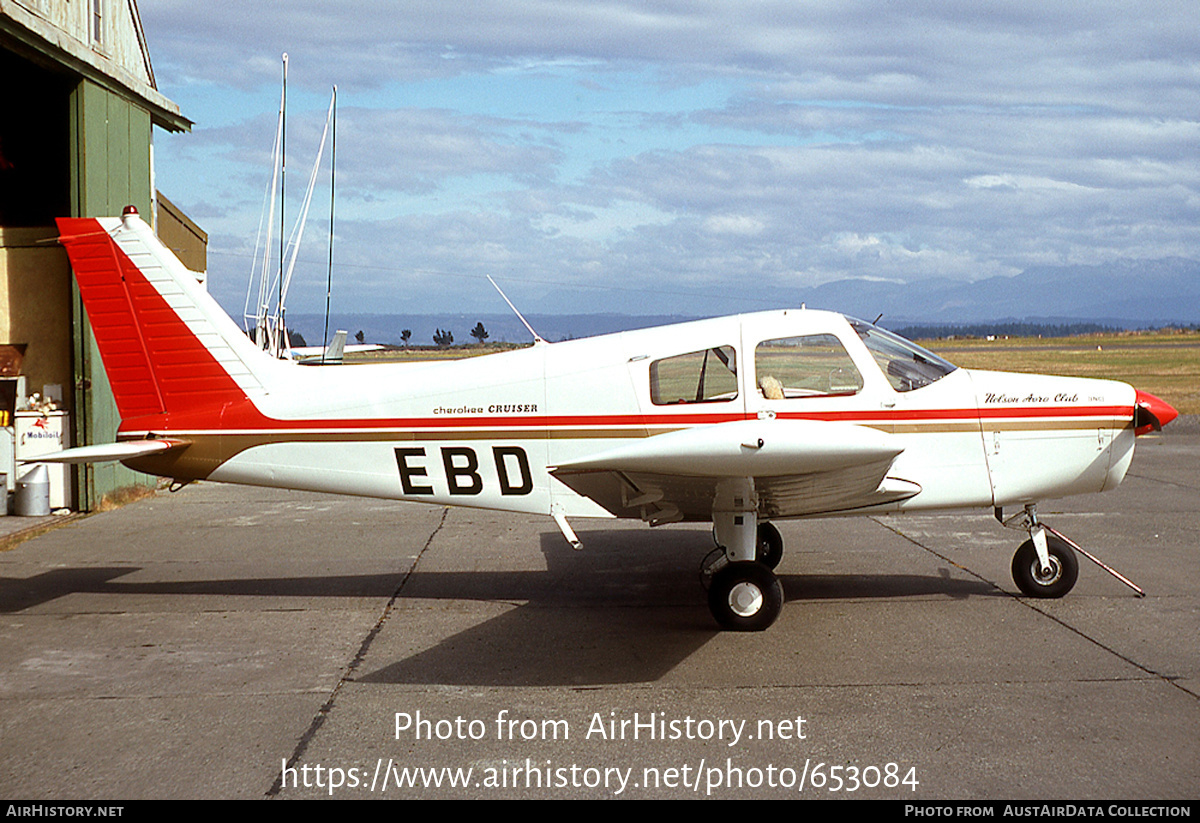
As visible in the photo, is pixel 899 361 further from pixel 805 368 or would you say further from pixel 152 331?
pixel 152 331

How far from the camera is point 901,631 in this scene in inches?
265

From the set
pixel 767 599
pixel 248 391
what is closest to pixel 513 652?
pixel 767 599

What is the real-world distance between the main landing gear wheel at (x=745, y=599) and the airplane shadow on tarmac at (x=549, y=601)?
0.16m

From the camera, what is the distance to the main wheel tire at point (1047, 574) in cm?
744

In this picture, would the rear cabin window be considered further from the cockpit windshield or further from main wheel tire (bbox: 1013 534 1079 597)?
main wheel tire (bbox: 1013 534 1079 597)

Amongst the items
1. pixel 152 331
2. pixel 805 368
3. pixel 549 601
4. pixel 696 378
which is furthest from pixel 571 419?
pixel 152 331

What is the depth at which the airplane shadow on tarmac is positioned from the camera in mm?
6074

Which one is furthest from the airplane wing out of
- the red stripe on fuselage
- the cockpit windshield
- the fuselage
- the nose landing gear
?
the nose landing gear

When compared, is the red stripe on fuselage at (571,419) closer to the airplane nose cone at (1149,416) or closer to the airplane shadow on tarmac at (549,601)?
the airplane nose cone at (1149,416)

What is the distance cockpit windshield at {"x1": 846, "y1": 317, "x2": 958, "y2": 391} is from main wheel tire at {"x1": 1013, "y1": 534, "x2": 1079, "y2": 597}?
5.09 feet

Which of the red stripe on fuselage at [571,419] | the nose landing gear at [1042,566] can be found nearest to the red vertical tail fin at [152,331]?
the red stripe on fuselage at [571,419]

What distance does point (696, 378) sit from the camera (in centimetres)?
698
